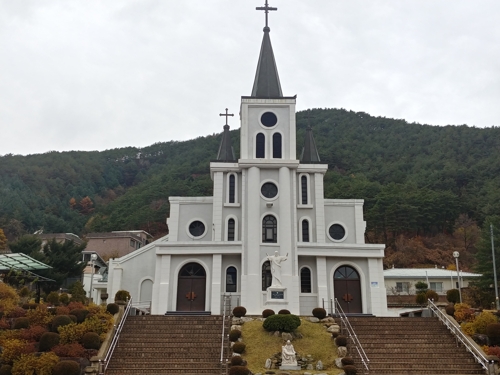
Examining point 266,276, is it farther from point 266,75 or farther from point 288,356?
point 266,75

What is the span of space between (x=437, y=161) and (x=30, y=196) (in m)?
62.5

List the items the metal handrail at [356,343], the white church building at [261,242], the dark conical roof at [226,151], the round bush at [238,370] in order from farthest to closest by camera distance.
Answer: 1. the dark conical roof at [226,151]
2. the white church building at [261,242]
3. the metal handrail at [356,343]
4. the round bush at [238,370]

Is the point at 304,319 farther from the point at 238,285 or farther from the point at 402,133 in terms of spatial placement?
the point at 402,133

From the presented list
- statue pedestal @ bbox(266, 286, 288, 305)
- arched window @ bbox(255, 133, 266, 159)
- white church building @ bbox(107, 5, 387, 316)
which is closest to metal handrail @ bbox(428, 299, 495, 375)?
white church building @ bbox(107, 5, 387, 316)

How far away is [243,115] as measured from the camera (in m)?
33.6

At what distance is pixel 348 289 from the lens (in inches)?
1226

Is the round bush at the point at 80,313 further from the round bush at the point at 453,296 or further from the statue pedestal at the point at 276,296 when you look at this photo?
the round bush at the point at 453,296

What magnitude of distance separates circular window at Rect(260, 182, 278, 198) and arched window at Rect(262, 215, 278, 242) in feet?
4.26

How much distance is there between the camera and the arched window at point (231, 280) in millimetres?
30906

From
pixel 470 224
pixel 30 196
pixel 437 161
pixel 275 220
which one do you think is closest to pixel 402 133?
pixel 437 161

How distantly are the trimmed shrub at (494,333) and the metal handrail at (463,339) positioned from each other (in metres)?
0.91

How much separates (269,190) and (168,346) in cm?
1403

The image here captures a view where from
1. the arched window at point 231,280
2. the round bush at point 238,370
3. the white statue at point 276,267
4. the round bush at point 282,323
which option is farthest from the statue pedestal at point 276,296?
the round bush at point 238,370

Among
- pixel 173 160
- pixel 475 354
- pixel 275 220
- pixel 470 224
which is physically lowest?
pixel 475 354
